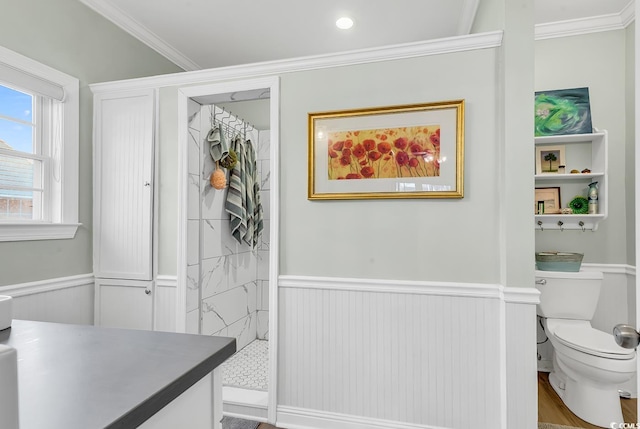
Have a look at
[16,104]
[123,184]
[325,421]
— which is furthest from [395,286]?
[16,104]

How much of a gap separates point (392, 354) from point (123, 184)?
206 cm

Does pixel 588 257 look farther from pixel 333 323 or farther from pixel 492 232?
pixel 333 323

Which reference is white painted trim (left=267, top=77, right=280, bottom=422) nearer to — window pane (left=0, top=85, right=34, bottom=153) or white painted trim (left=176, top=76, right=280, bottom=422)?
white painted trim (left=176, top=76, right=280, bottom=422)

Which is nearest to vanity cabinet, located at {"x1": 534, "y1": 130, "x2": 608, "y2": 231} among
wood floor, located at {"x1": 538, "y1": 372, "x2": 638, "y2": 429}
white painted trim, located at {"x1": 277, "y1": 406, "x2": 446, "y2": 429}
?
wood floor, located at {"x1": 538, "y1": 372, "x2": 638, "y2": 429}

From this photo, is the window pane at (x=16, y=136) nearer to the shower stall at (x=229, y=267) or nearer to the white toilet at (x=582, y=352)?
the shower stall at (x=229, y=267)

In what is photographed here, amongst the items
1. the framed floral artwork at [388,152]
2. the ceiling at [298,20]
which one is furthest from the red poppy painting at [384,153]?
the ceiling at [298,20]

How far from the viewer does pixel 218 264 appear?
119 inches

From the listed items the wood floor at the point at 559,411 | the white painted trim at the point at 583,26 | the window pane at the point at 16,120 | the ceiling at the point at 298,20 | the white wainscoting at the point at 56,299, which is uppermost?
the ceiling at the point at 298,20

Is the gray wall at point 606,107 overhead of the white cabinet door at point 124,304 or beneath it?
overhead

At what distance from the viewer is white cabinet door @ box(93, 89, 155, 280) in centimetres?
247

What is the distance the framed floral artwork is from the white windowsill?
1.61 m

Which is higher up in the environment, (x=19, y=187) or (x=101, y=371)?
(x=19, y=187)

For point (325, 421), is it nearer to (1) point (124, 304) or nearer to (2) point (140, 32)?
(1) point (124, 304)

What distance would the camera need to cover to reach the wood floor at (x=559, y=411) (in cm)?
228
